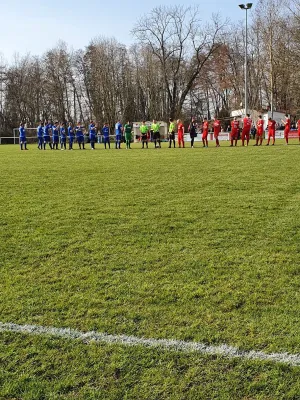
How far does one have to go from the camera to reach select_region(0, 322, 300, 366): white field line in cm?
280

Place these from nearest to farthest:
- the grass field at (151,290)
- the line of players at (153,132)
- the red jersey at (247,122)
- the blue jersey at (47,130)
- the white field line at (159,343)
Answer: the grass field at (151,290) < the white field line at (159,343) < the red jersey at (247,122) < the line of players at (153,132) < the blue jersey at (47,130)

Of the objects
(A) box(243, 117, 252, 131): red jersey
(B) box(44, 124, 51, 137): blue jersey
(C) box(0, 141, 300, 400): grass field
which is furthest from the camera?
(B) box(44, 124, 51, 137): blue jersey

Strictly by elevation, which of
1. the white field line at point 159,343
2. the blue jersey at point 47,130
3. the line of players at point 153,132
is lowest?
the white field line at point 159,343

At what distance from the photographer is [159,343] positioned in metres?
3.01

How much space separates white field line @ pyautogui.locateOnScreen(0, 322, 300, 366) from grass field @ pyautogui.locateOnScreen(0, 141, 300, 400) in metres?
0.06

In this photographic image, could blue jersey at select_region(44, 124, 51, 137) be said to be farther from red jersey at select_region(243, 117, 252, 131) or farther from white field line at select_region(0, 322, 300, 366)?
white field line at select_region(0, 322, 300, 366)

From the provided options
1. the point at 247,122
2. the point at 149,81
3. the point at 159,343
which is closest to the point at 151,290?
the point at 159,343

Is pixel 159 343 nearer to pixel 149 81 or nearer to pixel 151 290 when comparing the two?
pixel 151 290

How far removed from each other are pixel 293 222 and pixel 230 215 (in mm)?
1020

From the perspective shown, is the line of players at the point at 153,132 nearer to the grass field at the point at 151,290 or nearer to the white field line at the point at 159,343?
the grass field at the point at 151,290

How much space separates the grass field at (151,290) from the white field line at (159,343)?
6 cm

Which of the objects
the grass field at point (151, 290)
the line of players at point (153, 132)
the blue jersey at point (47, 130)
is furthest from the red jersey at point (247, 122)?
the grass field at point (151, 290)

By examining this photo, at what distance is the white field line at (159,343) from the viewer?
2.80 m

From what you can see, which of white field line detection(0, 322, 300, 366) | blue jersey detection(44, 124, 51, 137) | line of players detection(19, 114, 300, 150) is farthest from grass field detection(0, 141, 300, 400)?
blue jersey detection(44, 124, 51, 137)
